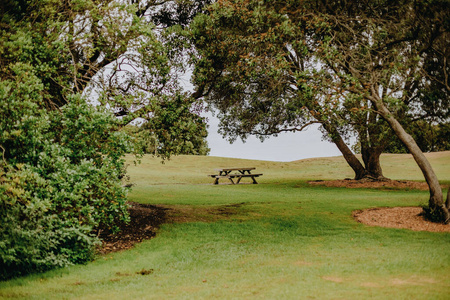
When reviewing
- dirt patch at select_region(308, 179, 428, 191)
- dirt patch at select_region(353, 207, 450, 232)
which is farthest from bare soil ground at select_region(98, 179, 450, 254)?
dirt patch at select_region(308, 179, 428, 191)

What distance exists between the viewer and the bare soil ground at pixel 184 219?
11.5 metres

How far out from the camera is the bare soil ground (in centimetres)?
1154

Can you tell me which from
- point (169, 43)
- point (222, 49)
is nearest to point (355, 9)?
point (222, 49)

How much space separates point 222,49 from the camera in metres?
14.2

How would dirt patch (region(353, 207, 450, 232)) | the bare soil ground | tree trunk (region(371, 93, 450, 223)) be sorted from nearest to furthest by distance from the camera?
1. the bare soil ground
2. dirt patch (region(353, 207, 450, 232))
3. tree trunk (region(371, 93, 450, 223))

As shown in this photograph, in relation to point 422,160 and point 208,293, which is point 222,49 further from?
point 208,293

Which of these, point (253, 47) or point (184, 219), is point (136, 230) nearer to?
point (184, 219)

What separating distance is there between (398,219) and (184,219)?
7525mm

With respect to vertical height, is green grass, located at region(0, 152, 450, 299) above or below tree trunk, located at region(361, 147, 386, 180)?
below

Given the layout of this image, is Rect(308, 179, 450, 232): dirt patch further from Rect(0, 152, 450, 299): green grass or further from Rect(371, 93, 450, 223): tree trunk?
Rect(0, 152, 450, 299): green grass

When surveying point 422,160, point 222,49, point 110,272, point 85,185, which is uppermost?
point 222,49

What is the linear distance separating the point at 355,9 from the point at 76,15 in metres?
10.1

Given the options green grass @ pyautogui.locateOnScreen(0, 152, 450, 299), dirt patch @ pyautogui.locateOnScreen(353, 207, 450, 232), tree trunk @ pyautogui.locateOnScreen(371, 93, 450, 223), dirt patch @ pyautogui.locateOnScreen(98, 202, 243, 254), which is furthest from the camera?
tree trunk @ pyautogui.locateOnScreen(371, 93, 450, 223)

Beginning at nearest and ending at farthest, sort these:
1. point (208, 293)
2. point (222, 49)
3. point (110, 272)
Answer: point (208, 293) < point (110, 272) < point (222, 49)
